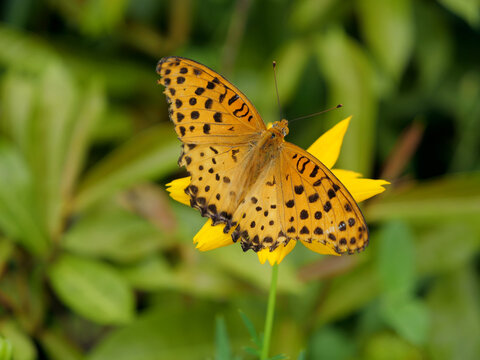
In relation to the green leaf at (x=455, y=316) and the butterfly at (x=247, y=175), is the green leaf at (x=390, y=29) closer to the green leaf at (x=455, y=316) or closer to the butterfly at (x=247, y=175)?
the green leaf at (x=455, y=316)

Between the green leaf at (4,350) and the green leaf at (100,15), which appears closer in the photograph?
the green leaf at (4,350)

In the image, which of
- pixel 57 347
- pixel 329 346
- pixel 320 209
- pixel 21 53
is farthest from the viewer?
pixel 21 53

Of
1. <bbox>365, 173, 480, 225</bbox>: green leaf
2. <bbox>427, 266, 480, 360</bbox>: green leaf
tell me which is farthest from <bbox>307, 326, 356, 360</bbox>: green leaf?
<bbox>365, 173, 480, 225</bbox>: green leaf

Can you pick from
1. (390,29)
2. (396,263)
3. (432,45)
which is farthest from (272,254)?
(432,45)

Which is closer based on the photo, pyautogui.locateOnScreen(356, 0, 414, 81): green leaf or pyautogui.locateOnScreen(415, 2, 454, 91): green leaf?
pyautogui.locateOnScreen(356, 0, 414, 81): green leaf

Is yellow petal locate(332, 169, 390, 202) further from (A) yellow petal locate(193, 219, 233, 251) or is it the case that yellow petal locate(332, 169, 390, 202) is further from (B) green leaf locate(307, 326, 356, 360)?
(B) green leaf locate(307, 326, 356, 360)

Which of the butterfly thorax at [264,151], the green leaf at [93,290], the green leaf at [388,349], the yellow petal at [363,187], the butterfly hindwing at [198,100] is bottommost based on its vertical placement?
the green leaf at [388,349]

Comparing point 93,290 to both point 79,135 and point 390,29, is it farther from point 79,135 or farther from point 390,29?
point 390,29

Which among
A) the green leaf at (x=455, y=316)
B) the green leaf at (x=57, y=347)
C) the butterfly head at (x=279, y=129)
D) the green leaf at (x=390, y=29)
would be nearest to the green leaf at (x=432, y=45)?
the green leaf at (x=390, y=29)
